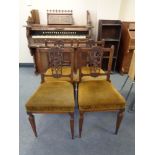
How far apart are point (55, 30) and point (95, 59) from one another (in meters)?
1.29

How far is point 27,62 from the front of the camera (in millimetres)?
3258

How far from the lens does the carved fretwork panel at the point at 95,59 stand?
1.57 meters

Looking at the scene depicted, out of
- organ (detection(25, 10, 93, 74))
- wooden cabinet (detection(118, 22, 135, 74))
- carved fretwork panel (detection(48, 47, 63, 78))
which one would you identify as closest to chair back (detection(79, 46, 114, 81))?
carved fretwork panel (detection(48, 47, 63, 78))

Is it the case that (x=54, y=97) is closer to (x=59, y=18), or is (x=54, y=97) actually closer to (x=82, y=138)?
(x=82, y=138)

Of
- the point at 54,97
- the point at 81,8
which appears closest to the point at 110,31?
the point at 81,8

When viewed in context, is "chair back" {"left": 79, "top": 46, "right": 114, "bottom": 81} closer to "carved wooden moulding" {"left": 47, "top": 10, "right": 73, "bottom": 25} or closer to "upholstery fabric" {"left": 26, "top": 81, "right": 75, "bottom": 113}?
"upholstery fabric" {"left": 26, "top": 81, "right": 75, "bottom": 113}

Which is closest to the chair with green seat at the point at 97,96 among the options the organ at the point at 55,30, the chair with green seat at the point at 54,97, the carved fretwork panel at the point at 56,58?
the chair with green seat at the point at 54,97

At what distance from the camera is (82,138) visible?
1518 mm

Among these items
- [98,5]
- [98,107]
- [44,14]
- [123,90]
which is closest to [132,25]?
[98,5]

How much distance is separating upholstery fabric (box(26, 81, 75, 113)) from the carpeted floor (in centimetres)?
38

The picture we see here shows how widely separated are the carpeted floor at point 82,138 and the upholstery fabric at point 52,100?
382 millimetres
